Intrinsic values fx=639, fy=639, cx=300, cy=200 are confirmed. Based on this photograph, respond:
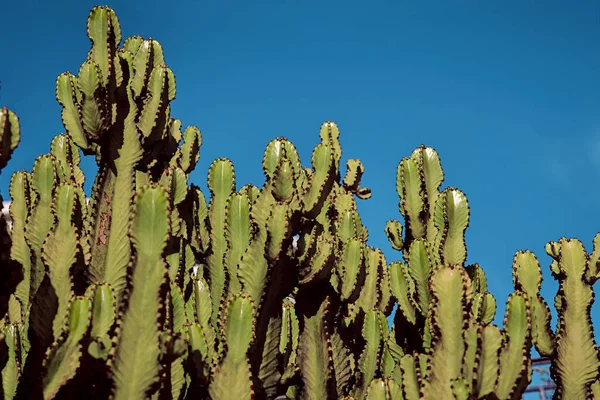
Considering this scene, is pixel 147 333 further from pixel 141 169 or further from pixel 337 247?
pixel 337 247

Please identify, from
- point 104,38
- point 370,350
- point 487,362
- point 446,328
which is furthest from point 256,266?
point 104,38

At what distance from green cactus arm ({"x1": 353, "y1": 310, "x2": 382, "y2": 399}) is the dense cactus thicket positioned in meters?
0.01

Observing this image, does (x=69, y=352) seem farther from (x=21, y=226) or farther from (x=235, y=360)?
(x=21, y=226)

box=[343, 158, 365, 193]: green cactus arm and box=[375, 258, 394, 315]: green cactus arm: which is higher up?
box=[343, 158, 365, 193]: green cactus arm

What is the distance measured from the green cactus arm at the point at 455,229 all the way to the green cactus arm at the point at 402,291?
0.35 m

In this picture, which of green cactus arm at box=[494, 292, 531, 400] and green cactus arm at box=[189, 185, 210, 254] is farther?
green cactus arm at box=[189, 185, 210, 254]

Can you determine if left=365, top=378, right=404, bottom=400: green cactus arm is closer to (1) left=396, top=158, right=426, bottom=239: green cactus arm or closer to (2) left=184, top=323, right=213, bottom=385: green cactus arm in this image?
(2) left=184, top=323, right=213, bottom=385: green cactus arm

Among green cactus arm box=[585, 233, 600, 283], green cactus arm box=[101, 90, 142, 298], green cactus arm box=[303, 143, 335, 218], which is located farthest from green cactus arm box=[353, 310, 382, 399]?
green cactus arm box=[101, 90, 142, 298]

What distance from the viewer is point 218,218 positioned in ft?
14.7

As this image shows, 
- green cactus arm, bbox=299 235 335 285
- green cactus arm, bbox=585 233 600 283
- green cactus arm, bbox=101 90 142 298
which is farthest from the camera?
green cactus arm, bbox=585 233 600 283

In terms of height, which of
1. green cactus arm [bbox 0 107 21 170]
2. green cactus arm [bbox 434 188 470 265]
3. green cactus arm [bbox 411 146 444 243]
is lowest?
green cactus arm [bbox 0 107 21 170]

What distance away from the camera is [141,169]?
170 inches

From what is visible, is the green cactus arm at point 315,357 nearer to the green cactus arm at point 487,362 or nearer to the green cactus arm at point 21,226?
the green cactus arm at point 487,362

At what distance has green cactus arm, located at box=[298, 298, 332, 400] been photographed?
403 cm
